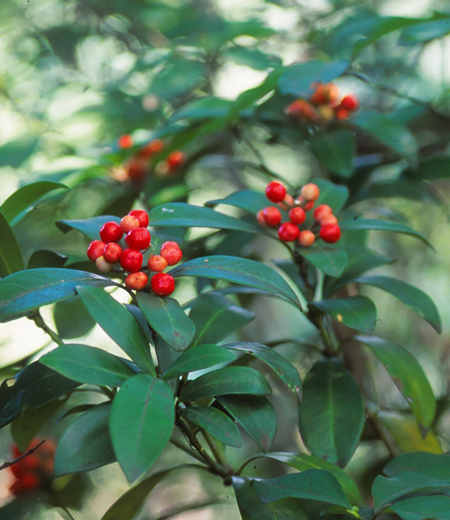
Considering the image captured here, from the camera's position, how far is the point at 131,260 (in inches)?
25.7

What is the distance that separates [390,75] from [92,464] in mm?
1673

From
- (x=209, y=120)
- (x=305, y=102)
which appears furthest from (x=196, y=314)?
(x=305, y=102)

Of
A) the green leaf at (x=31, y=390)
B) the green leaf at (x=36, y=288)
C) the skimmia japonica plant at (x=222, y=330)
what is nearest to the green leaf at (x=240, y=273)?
the skimmia japonica plant at (x=222, y=330)

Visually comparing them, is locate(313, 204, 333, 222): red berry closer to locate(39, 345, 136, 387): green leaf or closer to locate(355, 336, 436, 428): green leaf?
locate(355, 336, 436, 428): green leaf

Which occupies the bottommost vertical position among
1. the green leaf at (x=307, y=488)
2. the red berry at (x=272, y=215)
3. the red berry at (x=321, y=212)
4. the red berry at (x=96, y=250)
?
the green leaf at (x=307, y=488)

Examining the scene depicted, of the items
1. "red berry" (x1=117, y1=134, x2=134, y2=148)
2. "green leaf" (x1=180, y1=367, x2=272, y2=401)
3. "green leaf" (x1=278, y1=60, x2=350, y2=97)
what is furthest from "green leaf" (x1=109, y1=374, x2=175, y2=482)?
"red berry" (x1=117, y1=134, x2=134, y2=148)

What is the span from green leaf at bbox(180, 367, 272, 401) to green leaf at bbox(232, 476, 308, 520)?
0.15 m

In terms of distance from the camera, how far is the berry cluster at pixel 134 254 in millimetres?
645

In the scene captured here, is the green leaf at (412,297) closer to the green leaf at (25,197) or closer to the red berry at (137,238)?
the red berry at (137,238)

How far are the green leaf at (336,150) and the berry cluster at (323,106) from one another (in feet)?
0.20

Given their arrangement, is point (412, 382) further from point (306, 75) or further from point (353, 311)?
point (306, 75)

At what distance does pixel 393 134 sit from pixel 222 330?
68cm

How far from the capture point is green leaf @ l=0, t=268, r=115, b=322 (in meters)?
0.57

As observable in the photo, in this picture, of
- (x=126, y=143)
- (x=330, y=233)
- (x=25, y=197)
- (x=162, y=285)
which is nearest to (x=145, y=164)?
(x=126, y=143)
